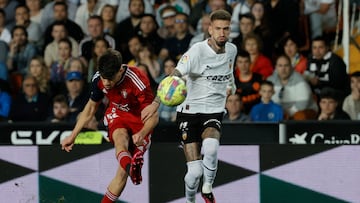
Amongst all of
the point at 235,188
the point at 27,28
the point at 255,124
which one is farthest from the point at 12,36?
the point at 235,188

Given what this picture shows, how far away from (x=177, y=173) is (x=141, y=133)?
1540 mm

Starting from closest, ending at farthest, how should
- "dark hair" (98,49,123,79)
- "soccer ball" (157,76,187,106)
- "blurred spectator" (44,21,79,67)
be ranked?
1. "soccer ball" (157,76,187,106)
2. "dark hair" (98,49,123,79)
3. "blurred spectator" (44,21,79,67)

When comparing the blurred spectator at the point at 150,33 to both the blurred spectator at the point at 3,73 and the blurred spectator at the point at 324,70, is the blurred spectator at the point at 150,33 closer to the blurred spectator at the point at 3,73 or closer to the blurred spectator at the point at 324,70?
the blurred spectator at the point at 3,73

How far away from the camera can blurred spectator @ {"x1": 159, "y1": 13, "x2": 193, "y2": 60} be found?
1662 cm

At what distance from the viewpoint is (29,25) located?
17703 millimetres

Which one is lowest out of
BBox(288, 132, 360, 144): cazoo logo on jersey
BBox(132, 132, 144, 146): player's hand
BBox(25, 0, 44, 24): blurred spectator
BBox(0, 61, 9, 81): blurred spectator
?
BBox(288, 132, 360, 144): cazoo logo on jersey

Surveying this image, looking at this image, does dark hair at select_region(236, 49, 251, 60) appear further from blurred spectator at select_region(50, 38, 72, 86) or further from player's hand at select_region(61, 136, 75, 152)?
player's hand at select_region(61, 136, 75, 152)

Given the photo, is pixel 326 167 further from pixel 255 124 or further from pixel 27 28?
pixel 27 28

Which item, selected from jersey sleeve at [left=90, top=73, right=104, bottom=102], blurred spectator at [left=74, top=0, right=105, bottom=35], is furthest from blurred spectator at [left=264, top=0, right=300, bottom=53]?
jersey sleeve at [left=90, top=73, right=104, bottom=102]

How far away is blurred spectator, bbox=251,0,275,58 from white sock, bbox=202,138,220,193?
4.83m

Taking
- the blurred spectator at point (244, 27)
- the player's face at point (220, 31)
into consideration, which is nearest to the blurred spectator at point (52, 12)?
the blurred spectator at point (244, 27)

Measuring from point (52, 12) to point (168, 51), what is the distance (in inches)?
86.7

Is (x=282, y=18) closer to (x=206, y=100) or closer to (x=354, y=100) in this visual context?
(x=354, y=100)

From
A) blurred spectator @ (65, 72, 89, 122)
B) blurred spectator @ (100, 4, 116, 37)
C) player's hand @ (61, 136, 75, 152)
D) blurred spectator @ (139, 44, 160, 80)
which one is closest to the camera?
player's hand @ (61, 136, 75, 152)
